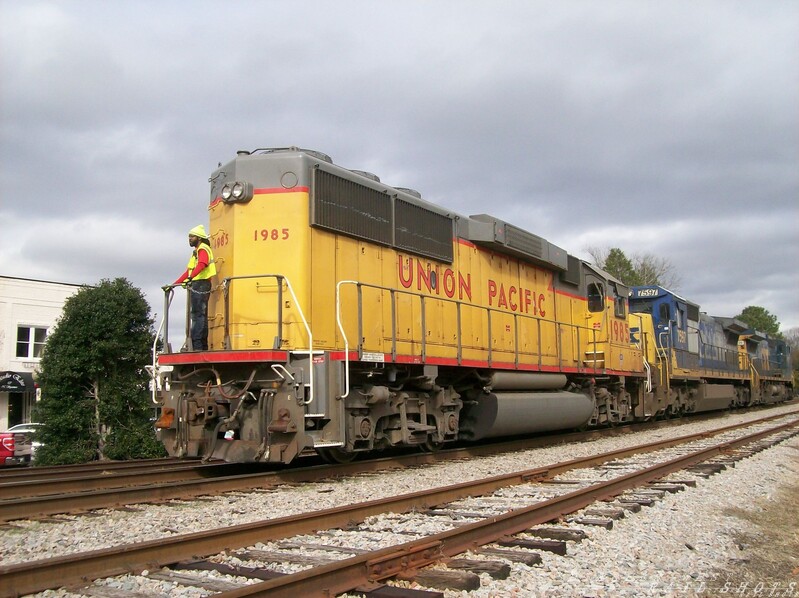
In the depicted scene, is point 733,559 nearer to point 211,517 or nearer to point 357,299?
point 211,517

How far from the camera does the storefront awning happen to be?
22.1 metres

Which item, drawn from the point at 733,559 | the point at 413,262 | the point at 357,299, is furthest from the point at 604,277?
the point at 733,559

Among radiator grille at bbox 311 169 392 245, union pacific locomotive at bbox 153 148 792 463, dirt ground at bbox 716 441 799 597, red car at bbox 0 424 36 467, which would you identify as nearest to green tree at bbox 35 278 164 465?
red car at bbox 0 424 36 467

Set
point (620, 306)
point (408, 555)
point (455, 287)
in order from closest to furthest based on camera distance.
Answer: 1. point (408, 555)
2. point (455, 287)
3. point (620, 306)

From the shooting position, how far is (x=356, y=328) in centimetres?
948

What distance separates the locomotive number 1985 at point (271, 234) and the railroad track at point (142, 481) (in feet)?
9.71

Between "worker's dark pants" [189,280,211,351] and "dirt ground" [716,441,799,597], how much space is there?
6.23 metres

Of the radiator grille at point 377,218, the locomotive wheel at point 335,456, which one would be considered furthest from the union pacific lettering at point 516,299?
the locomotive wheel at point 335,456

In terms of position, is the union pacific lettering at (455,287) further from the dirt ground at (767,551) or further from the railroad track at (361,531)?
the dirt ground at (767,551)

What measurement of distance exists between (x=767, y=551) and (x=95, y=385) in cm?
1157

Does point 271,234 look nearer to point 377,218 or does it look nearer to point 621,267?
point 377,218

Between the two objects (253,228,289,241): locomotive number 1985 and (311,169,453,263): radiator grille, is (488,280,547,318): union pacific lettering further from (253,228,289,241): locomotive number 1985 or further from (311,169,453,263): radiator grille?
(253,228,289,241): locomotive number 1985

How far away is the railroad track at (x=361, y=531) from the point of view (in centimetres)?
387

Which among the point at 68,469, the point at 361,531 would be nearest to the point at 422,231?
the point at 361,531
